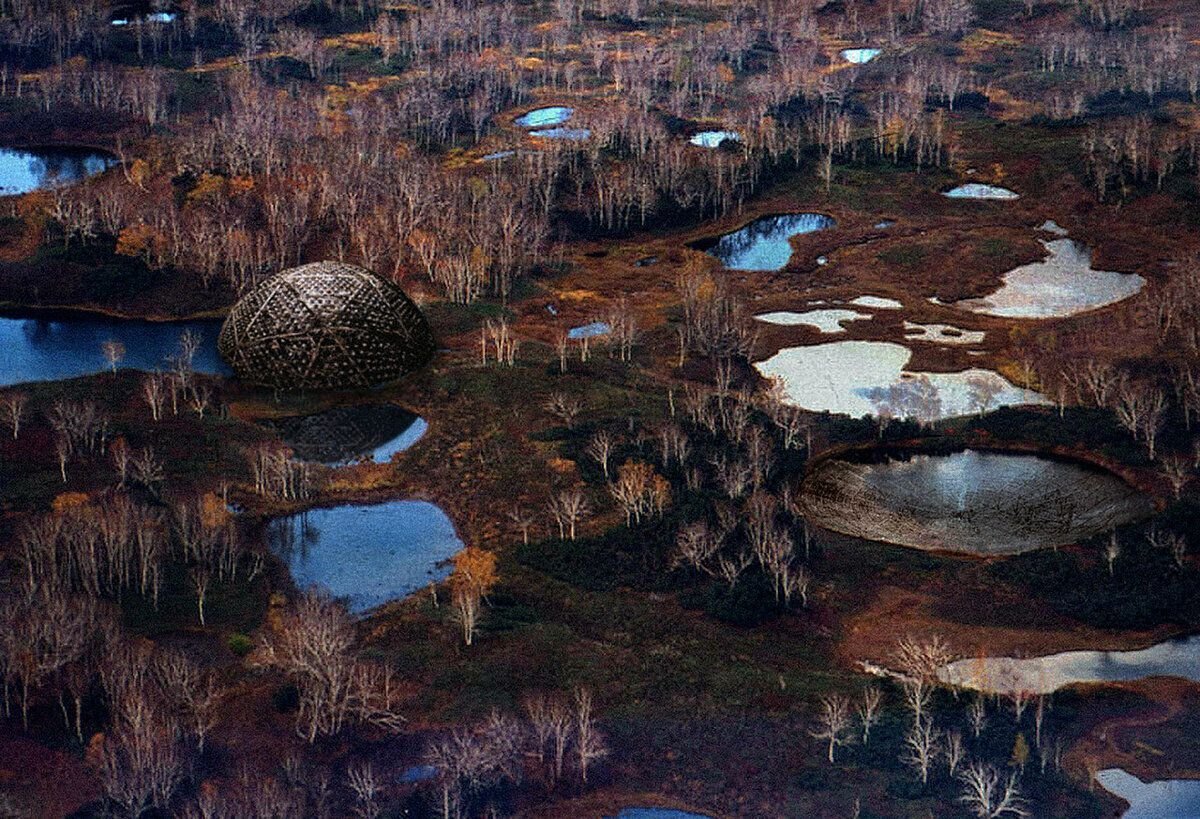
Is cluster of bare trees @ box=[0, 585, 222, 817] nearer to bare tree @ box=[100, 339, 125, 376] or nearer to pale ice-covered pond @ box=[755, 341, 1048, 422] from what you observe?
bare tree @ box=[100, 339, 125, 376]

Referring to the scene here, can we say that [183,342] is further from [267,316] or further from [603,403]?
[603,403]

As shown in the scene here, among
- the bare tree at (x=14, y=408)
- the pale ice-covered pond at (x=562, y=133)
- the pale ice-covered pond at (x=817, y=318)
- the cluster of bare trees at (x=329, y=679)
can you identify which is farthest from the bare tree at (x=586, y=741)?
the pale ice-covered pond at (x=562, y=133)

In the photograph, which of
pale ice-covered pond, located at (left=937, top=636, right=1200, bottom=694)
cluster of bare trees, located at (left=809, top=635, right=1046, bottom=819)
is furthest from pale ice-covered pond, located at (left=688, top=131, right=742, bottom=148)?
cluster of bare trees, located at (left=809, top=635, right=1046, bottom=819)

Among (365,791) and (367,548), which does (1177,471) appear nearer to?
(367,548)

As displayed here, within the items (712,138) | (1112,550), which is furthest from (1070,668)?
(712,138)

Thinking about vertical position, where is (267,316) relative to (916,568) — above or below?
above

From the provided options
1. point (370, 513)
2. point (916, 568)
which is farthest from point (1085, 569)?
point (370, 513)

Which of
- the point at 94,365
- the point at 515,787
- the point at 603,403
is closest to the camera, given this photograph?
the point at 515,787
